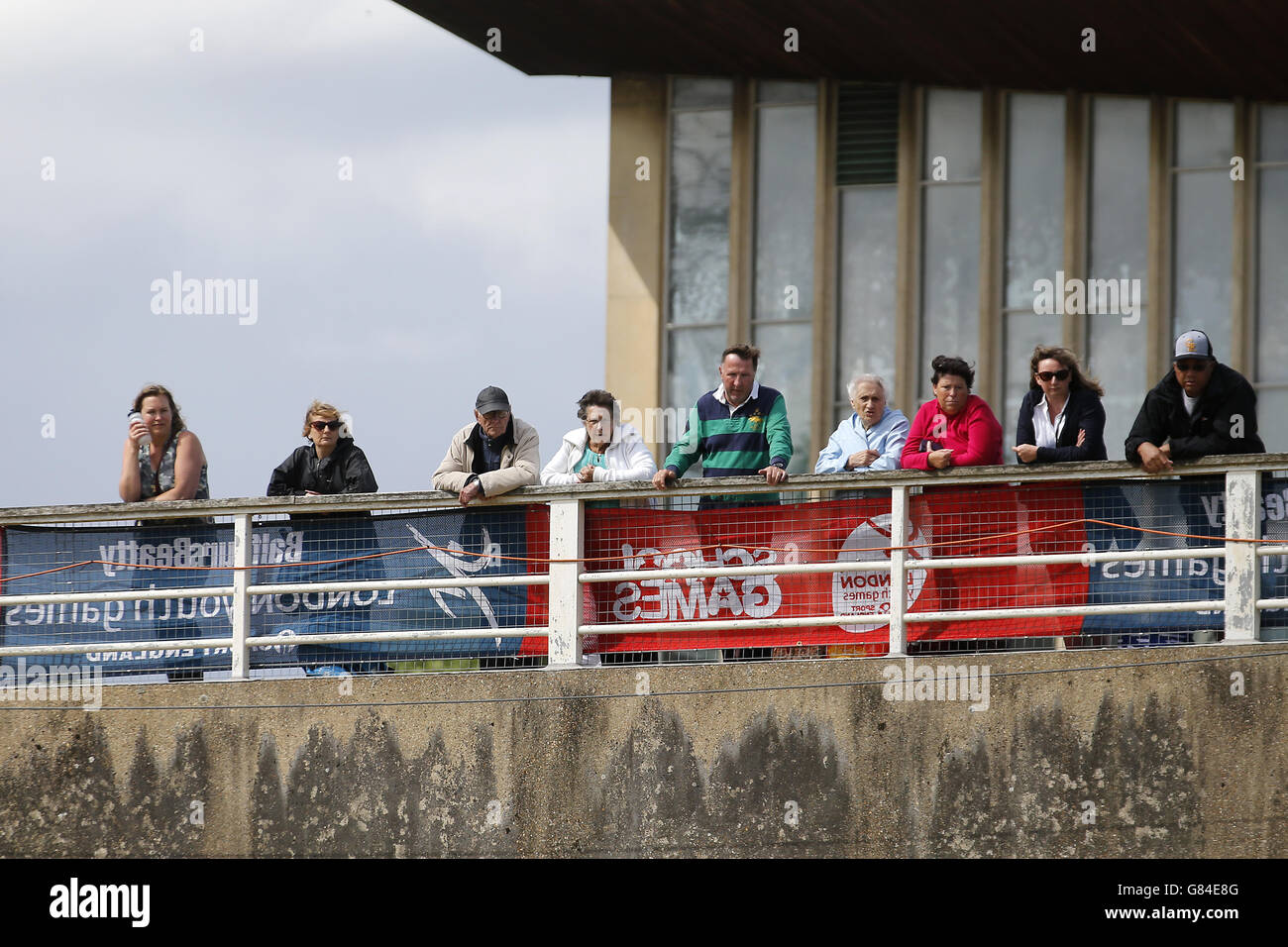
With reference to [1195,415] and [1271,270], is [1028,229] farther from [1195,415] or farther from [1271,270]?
[1195,415]

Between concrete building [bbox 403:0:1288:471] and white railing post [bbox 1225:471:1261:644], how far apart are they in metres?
5.36

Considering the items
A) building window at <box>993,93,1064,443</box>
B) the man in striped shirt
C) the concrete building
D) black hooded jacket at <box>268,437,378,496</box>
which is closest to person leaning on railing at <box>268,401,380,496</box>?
black hooded jacket at <box>268,437,378,496</box>

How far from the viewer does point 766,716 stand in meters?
9.98

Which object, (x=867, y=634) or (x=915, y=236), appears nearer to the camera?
(x=867, y=634)

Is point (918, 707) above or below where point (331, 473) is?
below

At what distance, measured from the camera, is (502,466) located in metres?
11.1

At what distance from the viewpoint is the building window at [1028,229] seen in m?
15.7

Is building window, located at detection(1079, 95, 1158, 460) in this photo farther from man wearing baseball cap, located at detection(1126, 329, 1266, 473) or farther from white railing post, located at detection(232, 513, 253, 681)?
white railing post, located at detection(232, 513, 253, 681)

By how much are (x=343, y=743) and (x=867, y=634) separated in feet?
10.2

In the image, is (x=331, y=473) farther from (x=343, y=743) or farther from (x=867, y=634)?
(x=867, y=634)

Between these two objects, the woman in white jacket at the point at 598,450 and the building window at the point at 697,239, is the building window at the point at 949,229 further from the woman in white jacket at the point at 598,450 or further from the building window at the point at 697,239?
the woman in white jacket at the point at 598,450

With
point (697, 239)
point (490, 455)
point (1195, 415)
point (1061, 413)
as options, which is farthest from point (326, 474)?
point (697, 239)

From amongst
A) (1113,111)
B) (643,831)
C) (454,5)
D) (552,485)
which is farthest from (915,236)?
(643,831)

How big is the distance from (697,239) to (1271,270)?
5.08m
